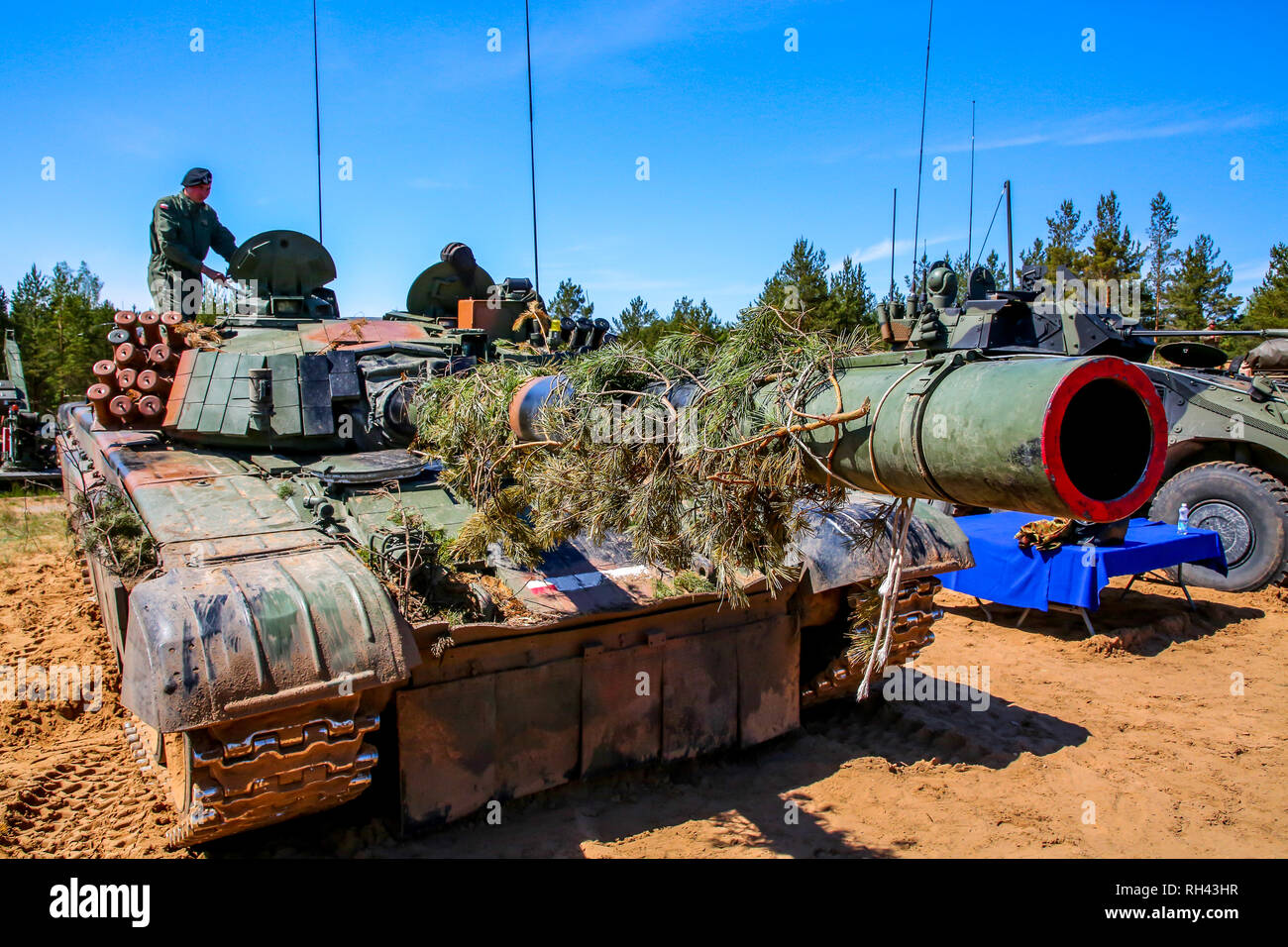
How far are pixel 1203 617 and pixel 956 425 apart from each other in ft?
28.3

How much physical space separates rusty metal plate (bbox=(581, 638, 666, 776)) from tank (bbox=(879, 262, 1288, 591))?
17.5 feet

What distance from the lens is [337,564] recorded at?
3.85 m

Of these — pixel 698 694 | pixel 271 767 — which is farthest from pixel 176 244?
pixel 698 694

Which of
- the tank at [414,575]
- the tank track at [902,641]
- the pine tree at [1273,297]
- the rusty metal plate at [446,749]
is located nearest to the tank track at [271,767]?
the tank at [414,575]

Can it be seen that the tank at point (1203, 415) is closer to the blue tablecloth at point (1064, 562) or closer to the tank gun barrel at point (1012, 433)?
the blue tablecloth at point (1064, 562)

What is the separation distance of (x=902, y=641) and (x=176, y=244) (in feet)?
21.4

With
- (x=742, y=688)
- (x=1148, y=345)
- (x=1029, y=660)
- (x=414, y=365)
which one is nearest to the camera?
(x=742, y=688)

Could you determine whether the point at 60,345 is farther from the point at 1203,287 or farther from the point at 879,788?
the point at 1203,287

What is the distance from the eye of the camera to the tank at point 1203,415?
9562 millimetres

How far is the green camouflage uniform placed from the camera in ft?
24.1

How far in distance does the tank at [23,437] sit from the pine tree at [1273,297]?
98.2 ft

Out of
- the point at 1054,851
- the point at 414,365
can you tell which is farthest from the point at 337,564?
the point at 1054,851

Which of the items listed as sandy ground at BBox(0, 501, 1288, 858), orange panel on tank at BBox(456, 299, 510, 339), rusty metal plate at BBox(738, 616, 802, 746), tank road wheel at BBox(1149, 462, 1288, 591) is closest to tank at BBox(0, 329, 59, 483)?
sandy ground at BBox(0, 501, 1288, 858)
